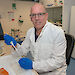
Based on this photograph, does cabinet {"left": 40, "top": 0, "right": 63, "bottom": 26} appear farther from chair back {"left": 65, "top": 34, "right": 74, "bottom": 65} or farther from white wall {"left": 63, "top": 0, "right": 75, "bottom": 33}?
chair back {"left": 65, "top": 34, "right": 74, "bottom": 65}

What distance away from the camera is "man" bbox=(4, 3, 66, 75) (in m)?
0.86

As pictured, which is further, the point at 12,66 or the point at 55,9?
the point at 55,9

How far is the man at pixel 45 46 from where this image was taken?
86 cm

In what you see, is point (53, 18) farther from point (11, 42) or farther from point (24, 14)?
point (11, 42)

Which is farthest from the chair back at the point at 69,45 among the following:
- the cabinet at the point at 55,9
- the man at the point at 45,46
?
the cabinet at the point at 55,9

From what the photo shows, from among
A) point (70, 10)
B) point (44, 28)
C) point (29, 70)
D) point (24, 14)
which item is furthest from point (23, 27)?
point (29, 70)

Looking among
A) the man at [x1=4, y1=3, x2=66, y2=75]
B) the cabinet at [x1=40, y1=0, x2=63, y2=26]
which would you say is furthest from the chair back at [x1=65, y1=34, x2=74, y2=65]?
the cabinet at [x1=40, y1=0, x2=63, y2=26]

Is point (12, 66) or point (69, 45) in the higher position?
point (69, 45)

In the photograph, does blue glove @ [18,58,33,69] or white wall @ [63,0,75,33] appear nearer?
blue glove @ [18,58,33,69]

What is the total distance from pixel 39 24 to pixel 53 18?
202cm

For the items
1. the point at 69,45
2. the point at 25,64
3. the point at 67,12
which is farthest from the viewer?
the point at 67,12

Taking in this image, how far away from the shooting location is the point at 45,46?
37.9 inches

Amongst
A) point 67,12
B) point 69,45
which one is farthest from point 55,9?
point 69,45

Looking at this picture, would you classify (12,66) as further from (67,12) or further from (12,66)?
(67,12)
